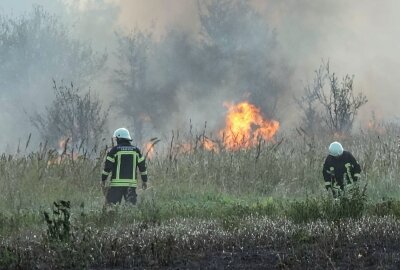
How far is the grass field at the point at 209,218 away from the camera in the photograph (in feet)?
17.5

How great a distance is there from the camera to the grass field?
17.5 ft

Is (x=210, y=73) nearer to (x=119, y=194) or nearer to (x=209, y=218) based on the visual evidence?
(x=119, y=194)

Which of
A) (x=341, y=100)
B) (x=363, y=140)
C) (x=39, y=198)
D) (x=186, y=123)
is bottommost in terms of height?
(x=39, y=198)

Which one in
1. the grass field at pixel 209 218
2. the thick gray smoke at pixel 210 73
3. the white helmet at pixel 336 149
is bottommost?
the grass field at pixel 209 218

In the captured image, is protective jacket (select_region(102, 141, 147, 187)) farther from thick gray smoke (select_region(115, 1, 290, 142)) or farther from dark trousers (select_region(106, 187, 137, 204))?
thick gray smoke (select_region(115, 1, 290, 142))

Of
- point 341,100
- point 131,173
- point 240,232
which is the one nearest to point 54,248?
point 240,232

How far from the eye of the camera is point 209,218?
29.4 ft

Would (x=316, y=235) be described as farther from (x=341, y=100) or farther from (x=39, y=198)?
(x=341, y=100)

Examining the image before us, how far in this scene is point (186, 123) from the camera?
110ft

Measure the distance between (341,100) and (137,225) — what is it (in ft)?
51.3

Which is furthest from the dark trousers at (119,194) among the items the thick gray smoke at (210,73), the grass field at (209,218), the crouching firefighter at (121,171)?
the thick gray smoke at (210,73)

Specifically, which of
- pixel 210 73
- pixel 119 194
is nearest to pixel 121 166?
pixel 119 194

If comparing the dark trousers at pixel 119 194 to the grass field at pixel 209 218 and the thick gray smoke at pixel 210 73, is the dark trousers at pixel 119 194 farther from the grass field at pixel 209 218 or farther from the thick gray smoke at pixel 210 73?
the thick gray smoke at pixel 210 73


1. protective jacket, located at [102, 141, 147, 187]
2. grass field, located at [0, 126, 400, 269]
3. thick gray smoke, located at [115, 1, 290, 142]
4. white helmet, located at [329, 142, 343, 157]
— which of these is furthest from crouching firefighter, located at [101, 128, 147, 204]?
thick gray smoke, located at [115, 1, 290, 142]
